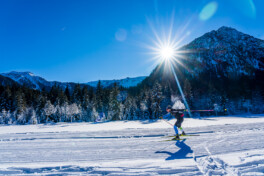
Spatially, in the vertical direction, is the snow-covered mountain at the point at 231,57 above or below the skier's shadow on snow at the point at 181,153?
above

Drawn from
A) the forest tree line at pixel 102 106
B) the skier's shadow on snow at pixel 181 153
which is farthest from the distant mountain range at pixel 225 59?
the skier's shadow on snow at pixel 181 153

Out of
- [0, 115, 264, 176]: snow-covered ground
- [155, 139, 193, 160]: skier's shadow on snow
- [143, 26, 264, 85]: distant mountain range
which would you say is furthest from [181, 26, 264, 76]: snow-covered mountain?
[155, 139, 193, 160]: skier's shadow on snow

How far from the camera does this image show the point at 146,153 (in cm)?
578

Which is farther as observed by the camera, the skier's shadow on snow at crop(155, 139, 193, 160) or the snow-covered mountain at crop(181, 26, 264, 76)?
the snow-covered mountain at crop(181, 26, 264, 76)

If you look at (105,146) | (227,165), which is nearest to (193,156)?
(227,165)

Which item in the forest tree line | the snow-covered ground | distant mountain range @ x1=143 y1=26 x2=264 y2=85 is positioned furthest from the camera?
distant mountain range @ x1=143 y1=26 x2=264 y2=85

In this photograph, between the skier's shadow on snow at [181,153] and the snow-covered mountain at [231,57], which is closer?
the skier's shadow on snow at [181,153]

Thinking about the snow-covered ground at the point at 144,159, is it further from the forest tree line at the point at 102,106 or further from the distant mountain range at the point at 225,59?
the distant mountain range at the point at 225,59

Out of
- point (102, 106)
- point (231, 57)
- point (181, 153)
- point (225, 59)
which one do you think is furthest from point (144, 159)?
point (231, 57)

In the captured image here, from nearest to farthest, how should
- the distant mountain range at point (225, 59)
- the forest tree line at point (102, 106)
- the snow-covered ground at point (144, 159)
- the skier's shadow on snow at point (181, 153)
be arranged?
the snow-covered ground at point (144, 159) → the skier's shadow on snow at point (181, 153) → the forest tree line at point (102, 106) → the distant mountain range at point (225, 59)

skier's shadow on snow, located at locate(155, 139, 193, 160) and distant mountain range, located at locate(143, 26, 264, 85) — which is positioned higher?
distant mountain range, located at locate(143, 26, 264, 85)

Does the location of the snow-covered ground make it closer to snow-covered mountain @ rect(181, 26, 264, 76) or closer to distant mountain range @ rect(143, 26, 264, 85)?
distant mountain range @ rect(143, 26, 264, 85)

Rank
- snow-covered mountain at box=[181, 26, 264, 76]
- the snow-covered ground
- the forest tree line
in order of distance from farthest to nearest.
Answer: snow-covered mountain at box=[181, 26, 264, 76] → the forest tree line → the snow-covered ground

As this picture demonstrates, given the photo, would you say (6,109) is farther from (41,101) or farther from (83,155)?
(83,155)
